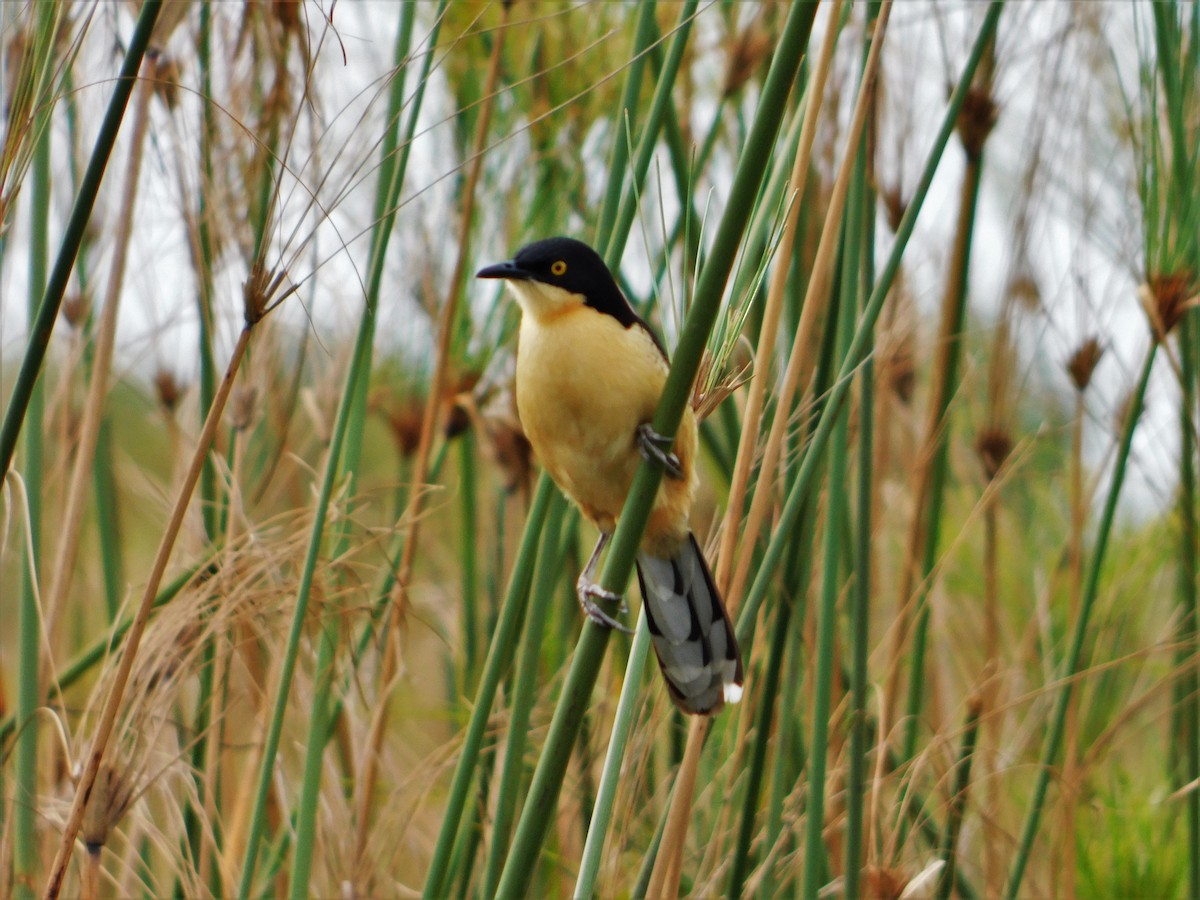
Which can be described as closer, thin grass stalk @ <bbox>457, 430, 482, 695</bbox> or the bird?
the bird

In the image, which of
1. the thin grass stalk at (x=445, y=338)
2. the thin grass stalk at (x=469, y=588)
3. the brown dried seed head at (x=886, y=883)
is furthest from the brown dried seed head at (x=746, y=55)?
the brown dried seed head at (x=886, y=883)

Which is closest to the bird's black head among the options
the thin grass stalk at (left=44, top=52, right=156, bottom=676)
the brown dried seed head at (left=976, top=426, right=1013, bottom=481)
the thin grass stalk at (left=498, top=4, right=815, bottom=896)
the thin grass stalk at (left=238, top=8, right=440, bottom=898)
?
the thin grass stalk at (left=238, top=8, right=440, bottom=898)

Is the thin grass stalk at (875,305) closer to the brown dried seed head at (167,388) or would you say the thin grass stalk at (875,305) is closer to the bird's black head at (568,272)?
the bird's black head at (568,272)

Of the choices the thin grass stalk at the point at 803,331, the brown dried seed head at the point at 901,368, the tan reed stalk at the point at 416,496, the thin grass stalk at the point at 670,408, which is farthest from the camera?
the brown dried seed head at the point at 901,368

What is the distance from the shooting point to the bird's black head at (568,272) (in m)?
2.27

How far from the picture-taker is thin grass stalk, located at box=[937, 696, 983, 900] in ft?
7.61

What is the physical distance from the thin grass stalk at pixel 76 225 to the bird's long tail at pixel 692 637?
1.07 m

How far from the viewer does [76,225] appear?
1.36 meters

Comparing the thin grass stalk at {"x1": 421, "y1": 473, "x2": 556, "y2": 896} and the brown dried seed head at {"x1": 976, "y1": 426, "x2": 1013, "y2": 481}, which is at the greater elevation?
the brown dried seed head at {"x1": 976, "y1": 426, "x2": 1013, "y2": 481}

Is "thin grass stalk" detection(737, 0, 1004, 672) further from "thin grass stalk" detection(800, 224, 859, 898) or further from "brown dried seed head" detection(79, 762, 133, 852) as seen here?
"brown dried seed head" detection(79, 762, 133, 852)

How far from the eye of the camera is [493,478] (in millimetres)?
3730

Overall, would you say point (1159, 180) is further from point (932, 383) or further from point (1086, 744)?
point (1086, 744)

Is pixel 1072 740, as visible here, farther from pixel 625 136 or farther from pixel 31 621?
pixel 31 621

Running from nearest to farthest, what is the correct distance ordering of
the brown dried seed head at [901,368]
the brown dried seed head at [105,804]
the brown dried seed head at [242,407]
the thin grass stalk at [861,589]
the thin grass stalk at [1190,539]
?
the brown dried seed head at [105,804] < the thin grass stalk at [861,589] < the thin grass stalk at [1190,539] < the brown dried seed head at [242,407] < the brown dried seed head at [901,368]
